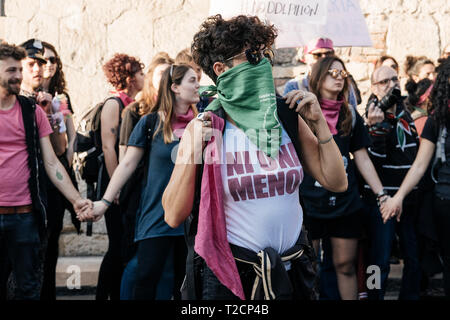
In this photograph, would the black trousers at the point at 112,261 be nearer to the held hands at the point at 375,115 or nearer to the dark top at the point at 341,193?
the dark top at the point at 341,193

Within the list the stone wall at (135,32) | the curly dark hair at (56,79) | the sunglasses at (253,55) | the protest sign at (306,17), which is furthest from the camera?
the stone wall at (135,32)

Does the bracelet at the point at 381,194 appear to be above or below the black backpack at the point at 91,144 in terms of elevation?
below

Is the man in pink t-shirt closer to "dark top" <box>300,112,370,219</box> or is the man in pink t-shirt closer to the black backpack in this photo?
the black backpack

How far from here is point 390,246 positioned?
5.07 m

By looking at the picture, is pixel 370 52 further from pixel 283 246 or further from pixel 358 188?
pixel 283 246

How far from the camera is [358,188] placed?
5.16 metres

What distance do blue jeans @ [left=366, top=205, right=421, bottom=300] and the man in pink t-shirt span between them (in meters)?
2.47

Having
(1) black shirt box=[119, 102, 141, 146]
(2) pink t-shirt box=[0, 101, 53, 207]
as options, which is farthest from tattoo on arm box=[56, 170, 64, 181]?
(1) black shirt box=[119, 102, 141, 146]

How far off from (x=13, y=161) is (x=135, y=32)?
9.38 feet

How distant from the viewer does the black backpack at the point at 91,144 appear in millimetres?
5258

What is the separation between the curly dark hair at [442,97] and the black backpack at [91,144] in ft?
7.85

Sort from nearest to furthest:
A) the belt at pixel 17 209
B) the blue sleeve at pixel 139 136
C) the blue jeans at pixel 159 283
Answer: the belt at pixel 17 209 < the blue sleeve at pixel 139 136 < the blue jeans at pixel 159 283

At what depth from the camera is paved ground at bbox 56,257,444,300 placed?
19.6 ft

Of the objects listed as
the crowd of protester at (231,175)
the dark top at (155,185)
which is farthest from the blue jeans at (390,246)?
the dark top at (155,185)
